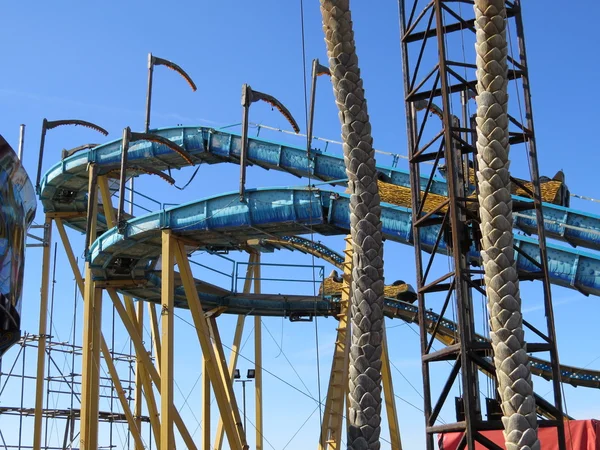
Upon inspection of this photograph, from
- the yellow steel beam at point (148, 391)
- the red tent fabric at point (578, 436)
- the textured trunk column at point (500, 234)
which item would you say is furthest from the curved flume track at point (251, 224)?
the textured trunk column at point (500, 234)

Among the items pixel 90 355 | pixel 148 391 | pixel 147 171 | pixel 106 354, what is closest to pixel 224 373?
pixel 148 391

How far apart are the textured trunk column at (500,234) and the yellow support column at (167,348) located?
35.7 feet

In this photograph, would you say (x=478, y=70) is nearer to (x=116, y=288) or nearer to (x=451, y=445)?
(x=451, y=445)

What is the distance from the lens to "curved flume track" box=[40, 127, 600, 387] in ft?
65.5

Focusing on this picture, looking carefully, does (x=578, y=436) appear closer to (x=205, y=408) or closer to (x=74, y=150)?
(x=205, y=408)

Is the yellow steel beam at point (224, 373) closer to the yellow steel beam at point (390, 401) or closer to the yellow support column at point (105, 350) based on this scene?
the yellow support column at point (105, 350)

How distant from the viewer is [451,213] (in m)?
14.1

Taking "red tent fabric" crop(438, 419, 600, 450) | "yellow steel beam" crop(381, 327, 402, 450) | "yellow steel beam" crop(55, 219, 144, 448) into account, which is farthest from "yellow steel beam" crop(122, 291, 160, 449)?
"red tent fabric" crop(438, 419, 600, 450)

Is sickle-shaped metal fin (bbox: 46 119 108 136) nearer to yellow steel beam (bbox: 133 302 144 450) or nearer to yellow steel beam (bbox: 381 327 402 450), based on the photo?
yellow steel beam (bbox: 133 302 144 450)

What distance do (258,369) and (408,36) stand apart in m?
16.2

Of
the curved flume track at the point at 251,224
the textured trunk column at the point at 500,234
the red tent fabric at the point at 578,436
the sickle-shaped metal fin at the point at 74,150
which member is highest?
the sickle-shaped metal fin at the point at 74,150

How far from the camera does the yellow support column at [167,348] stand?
2097 cm

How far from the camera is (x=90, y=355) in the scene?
25.1 meters

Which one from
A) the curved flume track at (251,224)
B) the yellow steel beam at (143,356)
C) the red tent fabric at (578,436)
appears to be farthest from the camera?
the yellow steel beam at (143,356)
